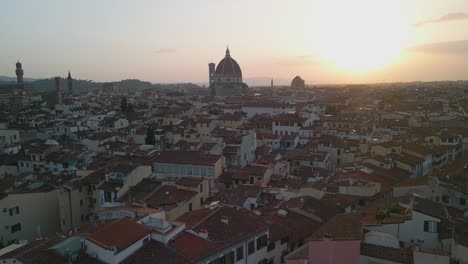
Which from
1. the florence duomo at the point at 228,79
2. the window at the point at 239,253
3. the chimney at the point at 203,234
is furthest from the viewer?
the florence duomo at the point at 228,79

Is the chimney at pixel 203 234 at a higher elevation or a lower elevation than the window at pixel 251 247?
higher

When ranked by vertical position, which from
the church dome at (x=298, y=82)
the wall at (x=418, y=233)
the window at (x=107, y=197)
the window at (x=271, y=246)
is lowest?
the window at (x=271, y=246)

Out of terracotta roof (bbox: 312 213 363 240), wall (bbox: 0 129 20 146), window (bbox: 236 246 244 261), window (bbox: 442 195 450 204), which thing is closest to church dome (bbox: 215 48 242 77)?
wall (bbox: 0 129 20 146)

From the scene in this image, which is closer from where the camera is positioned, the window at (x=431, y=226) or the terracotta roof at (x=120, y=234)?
the terracotta roof at (x=120, y=234)

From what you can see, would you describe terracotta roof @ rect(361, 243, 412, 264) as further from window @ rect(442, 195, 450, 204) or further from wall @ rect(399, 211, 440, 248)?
window @ rect(442, 195, 450, 204)

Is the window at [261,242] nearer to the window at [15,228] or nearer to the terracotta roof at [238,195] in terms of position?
the terracotta roof at [238,195]

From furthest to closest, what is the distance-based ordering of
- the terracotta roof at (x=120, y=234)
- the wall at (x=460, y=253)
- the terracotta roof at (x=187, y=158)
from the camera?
1. the terracotta roof at (x=187, y=158)
2. the wall at (x=460, y=253)
3. the terracotta roof at (x=120, y=234)

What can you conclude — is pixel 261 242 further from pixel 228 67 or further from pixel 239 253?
pixel 228 67

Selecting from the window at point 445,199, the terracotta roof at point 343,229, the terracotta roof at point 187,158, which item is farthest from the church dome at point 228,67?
the terracotta roof at point 343,229
